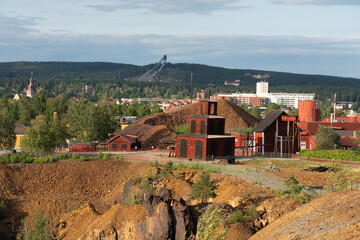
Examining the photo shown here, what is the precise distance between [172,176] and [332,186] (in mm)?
14643

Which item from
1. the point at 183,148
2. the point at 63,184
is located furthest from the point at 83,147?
the point at 63,184

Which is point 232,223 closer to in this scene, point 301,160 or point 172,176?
point 172,176

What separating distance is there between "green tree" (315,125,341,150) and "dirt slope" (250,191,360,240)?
37.7 metres

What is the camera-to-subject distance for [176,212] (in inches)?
1410

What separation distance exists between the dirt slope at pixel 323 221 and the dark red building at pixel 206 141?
2649cm

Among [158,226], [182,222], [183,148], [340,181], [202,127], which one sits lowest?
[158,226]

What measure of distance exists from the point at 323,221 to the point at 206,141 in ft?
105

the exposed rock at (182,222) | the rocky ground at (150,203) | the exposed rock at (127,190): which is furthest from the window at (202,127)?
the exposed rock at (182,222)

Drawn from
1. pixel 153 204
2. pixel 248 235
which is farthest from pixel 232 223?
pixel 153 204

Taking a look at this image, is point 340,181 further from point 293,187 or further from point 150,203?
point 150,203

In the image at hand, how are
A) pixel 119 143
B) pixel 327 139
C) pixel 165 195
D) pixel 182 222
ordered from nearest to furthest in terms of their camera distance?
pixel 182 222 < pixel 165 195 < pixel 327 139 < pixel 119 143

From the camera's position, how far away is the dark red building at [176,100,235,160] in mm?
60344

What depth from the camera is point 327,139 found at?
69938mm

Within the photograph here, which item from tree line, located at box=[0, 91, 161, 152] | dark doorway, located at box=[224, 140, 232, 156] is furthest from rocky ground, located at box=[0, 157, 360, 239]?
tree line, located at box=[0, 91, 161, 152]
